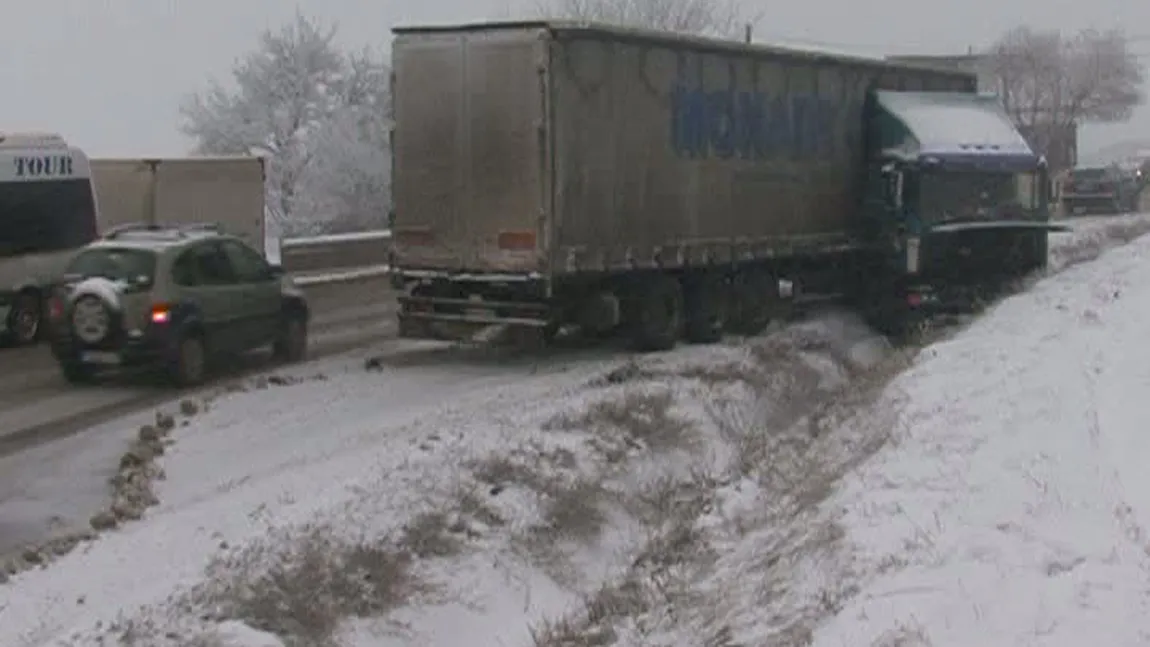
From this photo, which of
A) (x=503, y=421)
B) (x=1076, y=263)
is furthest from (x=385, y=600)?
(x=1076, y=263)

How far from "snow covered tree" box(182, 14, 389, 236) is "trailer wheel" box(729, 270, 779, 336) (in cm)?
3964

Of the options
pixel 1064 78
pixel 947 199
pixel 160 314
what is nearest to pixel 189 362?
pixel 160 314

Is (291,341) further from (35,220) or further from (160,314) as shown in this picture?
(35,220)

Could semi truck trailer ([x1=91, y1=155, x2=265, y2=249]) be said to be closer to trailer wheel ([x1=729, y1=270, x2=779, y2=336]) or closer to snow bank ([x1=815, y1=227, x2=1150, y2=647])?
trailer wheel ([x1=729, y1=270, x2=779, y2=336])

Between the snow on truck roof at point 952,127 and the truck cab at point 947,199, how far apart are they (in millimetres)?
15

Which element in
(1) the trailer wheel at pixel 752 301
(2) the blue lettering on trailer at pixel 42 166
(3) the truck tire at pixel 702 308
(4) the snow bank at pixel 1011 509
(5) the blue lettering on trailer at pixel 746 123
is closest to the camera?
(4) the snow bank at pixel 1011 509

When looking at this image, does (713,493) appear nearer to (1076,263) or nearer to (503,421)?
(503,421)

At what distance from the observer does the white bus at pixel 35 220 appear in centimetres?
2325

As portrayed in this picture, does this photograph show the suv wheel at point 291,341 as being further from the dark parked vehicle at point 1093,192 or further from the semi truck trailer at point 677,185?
the dark parked vehicle at point 1093,192

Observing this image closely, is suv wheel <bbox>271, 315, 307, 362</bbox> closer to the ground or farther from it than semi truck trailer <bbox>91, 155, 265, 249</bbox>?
closer to the ground

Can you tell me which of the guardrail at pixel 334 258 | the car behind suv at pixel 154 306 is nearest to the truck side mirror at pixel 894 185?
the car behind suv at pixel 154 306

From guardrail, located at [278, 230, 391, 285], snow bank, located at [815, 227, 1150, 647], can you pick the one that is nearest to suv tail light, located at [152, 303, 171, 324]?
snow bank, located at [815, 227, 1150, 647]

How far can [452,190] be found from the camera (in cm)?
1950

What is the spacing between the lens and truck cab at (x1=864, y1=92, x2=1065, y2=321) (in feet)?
81.7
